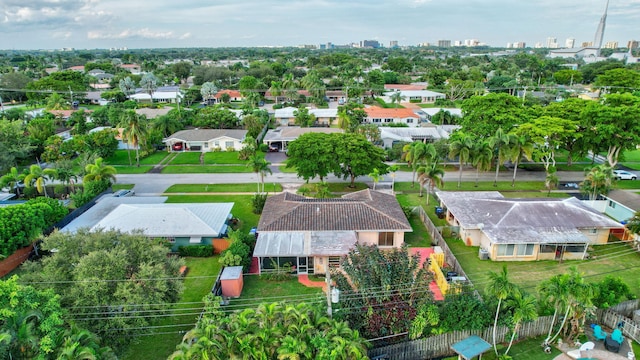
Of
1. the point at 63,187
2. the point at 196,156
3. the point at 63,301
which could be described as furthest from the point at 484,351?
the point at 196,156

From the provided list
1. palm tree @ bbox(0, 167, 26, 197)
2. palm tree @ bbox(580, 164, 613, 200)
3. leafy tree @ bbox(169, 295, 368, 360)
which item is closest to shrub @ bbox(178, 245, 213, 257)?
leafy tree @ bbox(169, 295, 368, 360)

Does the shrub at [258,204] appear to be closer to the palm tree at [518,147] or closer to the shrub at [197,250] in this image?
the shrub at [197,250]

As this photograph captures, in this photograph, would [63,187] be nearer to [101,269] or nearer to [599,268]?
[101,269]

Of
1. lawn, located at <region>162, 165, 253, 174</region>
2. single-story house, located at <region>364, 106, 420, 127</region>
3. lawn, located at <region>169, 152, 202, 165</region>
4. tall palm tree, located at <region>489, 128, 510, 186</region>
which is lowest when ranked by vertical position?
lawn, located at <region>162, 165, 253, 174</region>

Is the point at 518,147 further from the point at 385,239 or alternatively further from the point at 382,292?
the point at 382,292

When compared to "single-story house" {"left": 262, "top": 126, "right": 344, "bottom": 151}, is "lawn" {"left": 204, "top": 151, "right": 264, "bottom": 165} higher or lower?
lower

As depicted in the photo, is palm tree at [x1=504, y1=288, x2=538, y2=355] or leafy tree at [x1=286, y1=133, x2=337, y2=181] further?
leafy tree at [x1=286, y1=133, x2=337, y2=181]

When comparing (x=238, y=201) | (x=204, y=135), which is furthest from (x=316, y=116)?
(x=238, y=201)

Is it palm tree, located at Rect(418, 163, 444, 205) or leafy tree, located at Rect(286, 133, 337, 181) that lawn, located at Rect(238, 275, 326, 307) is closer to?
leafy tree, located at Rect(286, 133, 337, 181)
